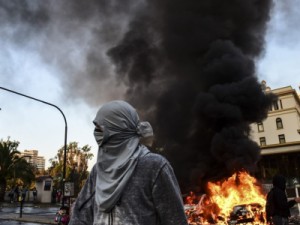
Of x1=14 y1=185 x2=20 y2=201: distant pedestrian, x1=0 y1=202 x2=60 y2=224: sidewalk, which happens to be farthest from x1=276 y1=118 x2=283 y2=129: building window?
x1=14 y1=185 x2=20 y2=201: distant pedestrian

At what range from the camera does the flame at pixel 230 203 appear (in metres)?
14.9

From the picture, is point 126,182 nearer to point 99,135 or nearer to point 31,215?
point 99,135

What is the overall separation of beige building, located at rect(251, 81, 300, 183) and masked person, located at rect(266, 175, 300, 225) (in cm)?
3514

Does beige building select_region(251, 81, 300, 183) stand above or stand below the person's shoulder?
above

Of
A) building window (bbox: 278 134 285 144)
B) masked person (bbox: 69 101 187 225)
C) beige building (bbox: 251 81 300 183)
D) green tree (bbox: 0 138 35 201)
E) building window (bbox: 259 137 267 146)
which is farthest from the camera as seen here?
building window (bbox: 259 137 267 146)

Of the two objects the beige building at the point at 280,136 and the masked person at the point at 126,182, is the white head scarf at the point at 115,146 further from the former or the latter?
the beige building at the point at 280,136

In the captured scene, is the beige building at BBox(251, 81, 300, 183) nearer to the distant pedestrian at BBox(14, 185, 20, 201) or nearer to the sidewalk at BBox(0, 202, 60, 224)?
the sidewalk at BBox(0, 202, 60, 224)

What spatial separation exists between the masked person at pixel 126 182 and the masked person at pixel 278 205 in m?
5.05

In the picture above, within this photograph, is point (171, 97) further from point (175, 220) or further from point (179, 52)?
point (175, 220)

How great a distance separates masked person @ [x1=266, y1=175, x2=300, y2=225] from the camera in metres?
5.67

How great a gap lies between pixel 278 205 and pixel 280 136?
42678 mm

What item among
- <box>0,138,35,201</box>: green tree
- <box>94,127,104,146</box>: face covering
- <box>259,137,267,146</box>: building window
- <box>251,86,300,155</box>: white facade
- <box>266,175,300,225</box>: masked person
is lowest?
<box>266,175,300,225</box>: masked person

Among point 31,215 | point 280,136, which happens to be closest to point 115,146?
point 31,215

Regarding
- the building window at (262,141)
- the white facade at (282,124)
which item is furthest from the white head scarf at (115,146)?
the building window at (262,141)
